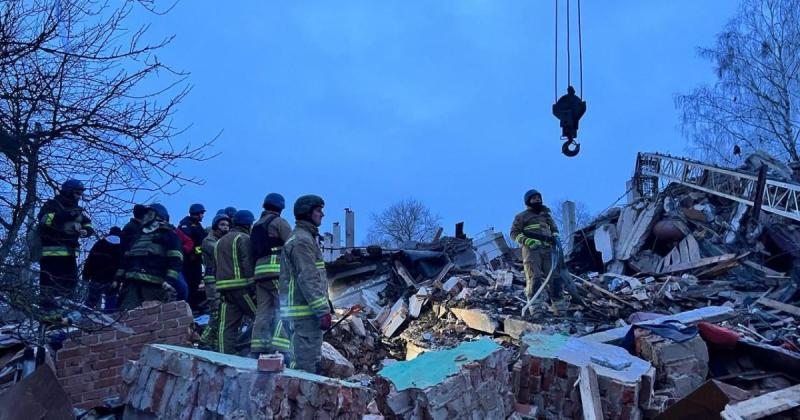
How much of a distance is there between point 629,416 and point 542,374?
71cm

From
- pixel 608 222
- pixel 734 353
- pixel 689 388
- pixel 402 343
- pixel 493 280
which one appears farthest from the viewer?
pixel 608 222

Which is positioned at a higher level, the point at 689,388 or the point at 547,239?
the point at 547,239

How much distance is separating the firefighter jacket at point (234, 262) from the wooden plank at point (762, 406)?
4.05 m

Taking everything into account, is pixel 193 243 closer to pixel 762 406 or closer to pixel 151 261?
pixel 151 261

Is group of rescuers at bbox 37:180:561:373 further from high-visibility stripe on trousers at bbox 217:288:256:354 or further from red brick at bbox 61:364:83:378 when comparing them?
red brick at bbox 61:364:83:378

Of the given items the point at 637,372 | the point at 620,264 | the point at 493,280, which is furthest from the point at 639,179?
the point at 637,372

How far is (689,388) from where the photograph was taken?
5.43 metres

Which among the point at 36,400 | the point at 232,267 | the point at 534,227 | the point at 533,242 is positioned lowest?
the point at 36,400

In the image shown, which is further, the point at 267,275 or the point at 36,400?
the point at 267,275

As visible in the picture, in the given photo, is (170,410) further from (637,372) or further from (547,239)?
(547,239)

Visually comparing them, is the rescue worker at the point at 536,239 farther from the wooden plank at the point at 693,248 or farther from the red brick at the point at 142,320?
the wooden plank at the point at 693,248

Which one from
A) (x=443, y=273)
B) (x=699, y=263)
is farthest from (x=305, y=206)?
(x=699, y=263)

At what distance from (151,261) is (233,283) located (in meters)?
1.18

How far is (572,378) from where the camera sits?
4941mm
